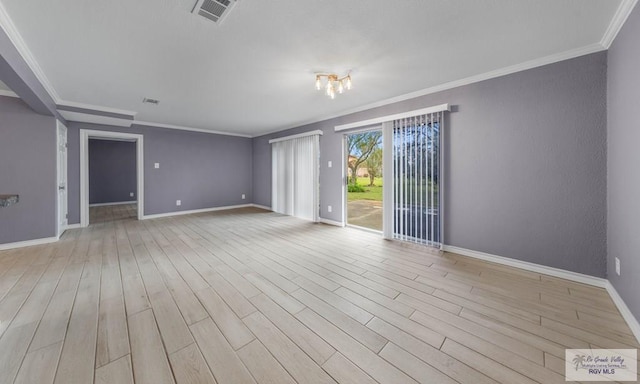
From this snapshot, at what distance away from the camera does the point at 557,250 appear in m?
2.43

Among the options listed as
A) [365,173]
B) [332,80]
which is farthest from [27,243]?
[365,173]

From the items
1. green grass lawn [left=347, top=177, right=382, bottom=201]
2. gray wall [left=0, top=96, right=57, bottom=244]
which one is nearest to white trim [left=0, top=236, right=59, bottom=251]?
gray wall [left=0, top=96, right=57, bottom=244]

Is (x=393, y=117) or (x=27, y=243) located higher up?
(x=393, y=117)

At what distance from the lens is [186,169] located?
6.19 m

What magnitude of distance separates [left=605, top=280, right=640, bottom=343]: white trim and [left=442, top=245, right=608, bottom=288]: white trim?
0.30 ft

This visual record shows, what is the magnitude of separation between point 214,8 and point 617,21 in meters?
3.20

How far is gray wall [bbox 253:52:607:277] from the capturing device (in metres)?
2.26

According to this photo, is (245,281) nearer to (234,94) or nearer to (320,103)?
(234,94)

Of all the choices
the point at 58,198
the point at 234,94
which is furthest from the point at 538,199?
the point at 58,198

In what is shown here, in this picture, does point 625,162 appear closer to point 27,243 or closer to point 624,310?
point 624,310

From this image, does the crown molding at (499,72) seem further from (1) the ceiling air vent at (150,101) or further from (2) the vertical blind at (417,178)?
(1) the ceiling air vent at (150,101)

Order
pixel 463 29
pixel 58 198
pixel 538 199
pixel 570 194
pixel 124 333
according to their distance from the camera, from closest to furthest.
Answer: pixel 124 333
pixel 463 29
pixel 570 194
pixel 538 199
pixel 58 198

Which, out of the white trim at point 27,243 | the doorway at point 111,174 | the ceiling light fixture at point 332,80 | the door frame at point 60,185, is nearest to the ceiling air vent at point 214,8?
the ceiling light fixture at point 332,80

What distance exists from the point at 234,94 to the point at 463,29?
9.94 ft
